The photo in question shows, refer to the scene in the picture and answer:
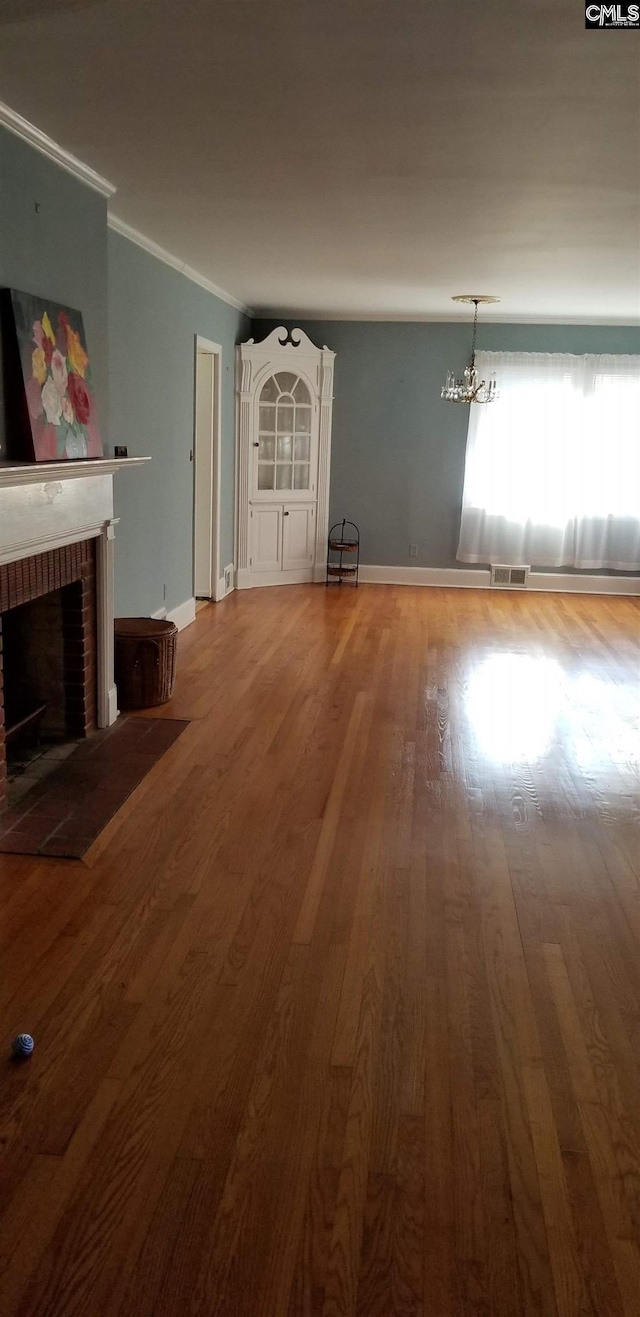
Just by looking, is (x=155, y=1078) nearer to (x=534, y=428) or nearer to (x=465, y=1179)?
(x=465, y=1179)

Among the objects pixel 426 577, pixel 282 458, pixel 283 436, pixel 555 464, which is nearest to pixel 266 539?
pixel 282 458

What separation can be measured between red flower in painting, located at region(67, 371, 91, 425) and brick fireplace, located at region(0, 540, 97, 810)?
1.79 feet

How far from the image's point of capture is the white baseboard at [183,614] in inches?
263

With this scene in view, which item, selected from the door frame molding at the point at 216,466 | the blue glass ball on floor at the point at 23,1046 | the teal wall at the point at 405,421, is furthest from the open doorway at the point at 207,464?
the blue glass ball on floor at the point at 23,1046

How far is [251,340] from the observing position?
8.41 meters

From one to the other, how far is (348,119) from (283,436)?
5673 mm

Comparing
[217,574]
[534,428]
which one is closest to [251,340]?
[217,574]

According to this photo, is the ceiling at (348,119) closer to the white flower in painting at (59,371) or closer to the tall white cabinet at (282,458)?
the white flower in painting at (59,371)

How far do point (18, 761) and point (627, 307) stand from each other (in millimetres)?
6101

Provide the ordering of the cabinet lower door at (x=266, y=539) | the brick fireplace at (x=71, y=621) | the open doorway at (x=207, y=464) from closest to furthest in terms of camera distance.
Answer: the brick fireplace at (x=71, y=621) < the open doorway at (x=207, y=464) < the cabinet lower door at (x=266, y=539)

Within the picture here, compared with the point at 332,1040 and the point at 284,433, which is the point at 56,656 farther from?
the point at 284,433

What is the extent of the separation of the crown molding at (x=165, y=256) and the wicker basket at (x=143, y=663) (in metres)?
2.06

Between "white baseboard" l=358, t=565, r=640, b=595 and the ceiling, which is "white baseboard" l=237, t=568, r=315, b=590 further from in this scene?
the ceiling

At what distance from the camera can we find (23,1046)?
7.43 ft
